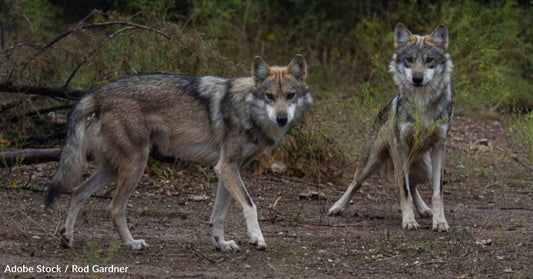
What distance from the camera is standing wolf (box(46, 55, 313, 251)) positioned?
5828mm

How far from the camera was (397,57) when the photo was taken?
290 inches

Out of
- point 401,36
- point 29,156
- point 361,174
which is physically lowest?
point 361,174

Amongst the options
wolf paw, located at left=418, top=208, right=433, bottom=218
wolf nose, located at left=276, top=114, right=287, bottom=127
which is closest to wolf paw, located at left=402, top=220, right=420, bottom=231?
wolf paw, located at left=418, top=208, right=433, bottom=218

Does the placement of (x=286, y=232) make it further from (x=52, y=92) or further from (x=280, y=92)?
(x=52, y=92)

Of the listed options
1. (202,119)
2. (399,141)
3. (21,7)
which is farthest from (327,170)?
(21,7)

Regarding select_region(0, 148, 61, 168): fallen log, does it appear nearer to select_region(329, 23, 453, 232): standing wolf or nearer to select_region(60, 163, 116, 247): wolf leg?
select_region(60, 163, 116, 247): wolf leg

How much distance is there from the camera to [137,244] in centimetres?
588

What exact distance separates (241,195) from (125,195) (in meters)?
0.97

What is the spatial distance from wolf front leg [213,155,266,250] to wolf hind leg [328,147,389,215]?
201cm

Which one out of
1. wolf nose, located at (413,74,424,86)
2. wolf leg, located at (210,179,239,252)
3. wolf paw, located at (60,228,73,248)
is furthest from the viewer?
wolf nose, located at (413,74,424,86)

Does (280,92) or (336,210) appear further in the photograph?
(336,210)

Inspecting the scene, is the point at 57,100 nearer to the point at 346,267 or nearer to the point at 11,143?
the point at 11,143

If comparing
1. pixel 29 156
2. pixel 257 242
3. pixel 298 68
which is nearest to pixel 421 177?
pixel 298 68

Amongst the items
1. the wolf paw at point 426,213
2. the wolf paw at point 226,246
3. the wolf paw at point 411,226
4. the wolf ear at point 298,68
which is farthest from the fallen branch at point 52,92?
the wolf paw at point 426,213
